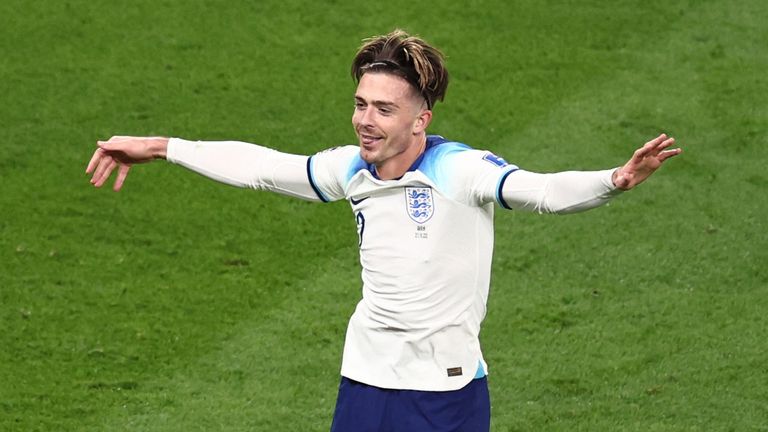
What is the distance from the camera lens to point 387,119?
5.09 m

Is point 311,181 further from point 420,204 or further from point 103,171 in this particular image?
point 103,171

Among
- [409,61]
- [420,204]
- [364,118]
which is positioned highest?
[409,61]

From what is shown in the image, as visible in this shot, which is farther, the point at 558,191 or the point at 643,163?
the point at 558,191

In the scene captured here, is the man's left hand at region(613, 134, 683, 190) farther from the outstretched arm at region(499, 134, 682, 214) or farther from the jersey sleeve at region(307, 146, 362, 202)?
the jersey sleeve at region(307, 146, 362, 202)

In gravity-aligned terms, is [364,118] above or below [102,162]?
above

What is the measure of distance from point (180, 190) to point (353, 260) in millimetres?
1462

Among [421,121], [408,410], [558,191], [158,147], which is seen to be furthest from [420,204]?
[158,147]

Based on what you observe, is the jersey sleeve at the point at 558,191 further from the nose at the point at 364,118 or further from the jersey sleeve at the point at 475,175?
the nose at the point at 364,118

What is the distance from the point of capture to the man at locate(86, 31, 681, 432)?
5074mm

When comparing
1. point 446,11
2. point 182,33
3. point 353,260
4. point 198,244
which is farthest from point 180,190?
point 446,11

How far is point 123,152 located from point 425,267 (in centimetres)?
122

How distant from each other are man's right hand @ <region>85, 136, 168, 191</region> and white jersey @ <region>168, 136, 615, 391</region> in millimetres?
706

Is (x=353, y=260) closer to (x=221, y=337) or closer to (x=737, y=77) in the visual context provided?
(x=221, y=337)

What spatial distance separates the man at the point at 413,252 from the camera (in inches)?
200
